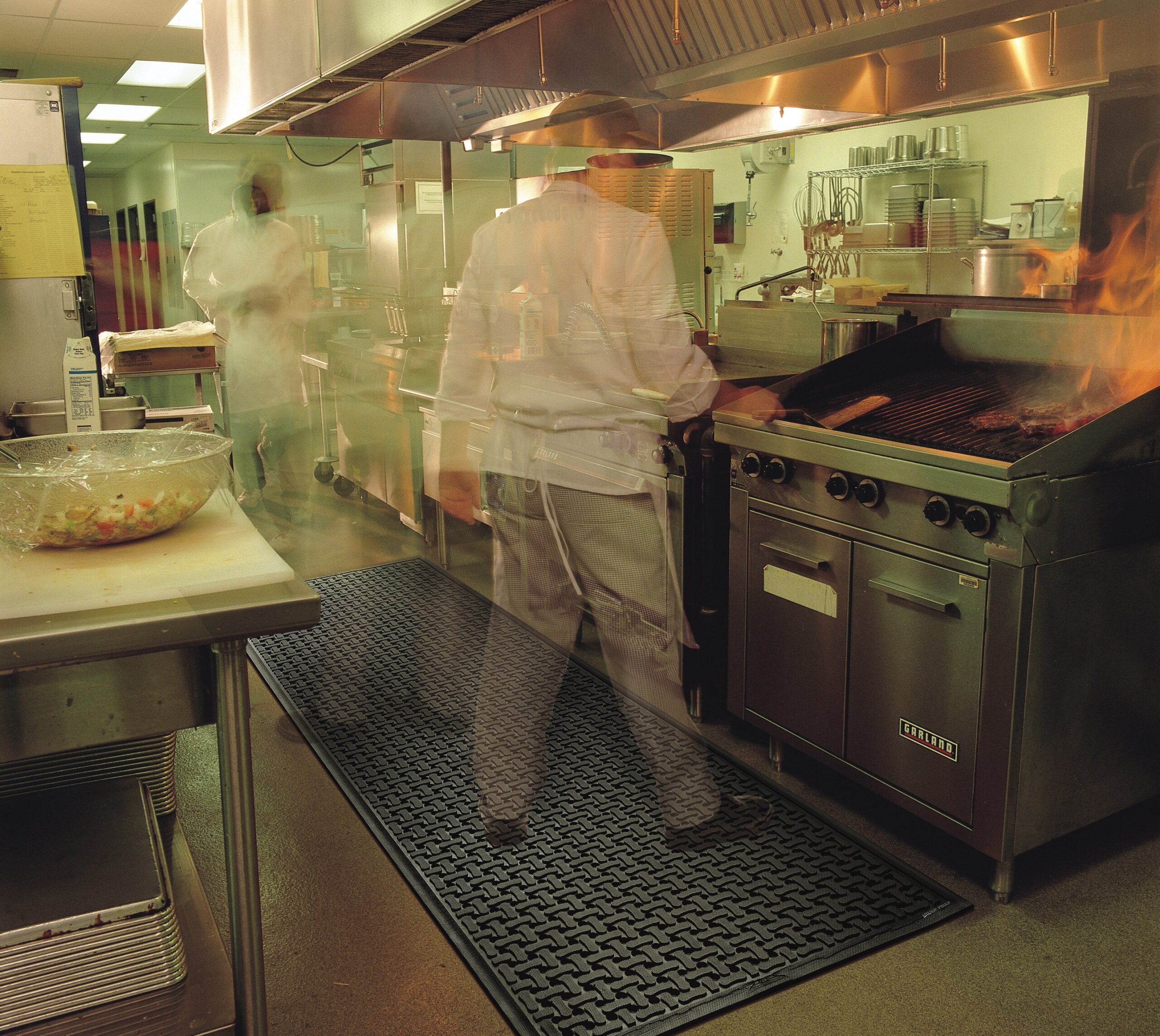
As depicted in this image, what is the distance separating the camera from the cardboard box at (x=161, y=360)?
10.6 feet

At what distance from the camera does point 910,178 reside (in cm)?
578

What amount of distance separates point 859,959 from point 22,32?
6469 millimetres

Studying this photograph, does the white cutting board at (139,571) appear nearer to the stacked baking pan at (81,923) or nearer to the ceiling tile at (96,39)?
the stacked baking pan at (81,923)

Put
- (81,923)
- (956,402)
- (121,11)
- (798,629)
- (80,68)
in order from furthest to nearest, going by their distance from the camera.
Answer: (80,68) → (121,11) → (798,629) → (956,402) → (81,923)

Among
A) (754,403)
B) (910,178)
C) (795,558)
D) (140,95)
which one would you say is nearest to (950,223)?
(910,178)

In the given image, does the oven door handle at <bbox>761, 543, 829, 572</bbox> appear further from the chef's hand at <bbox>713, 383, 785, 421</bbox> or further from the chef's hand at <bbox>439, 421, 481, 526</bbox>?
the chef's hand at <bbox>439, 421, 481, 526</bbox>

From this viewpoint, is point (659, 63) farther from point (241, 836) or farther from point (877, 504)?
point (241, 836)

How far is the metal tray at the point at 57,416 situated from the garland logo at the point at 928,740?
1844mm

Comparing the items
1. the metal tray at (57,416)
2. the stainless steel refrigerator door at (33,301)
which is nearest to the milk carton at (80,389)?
the metal tray at (57,416)

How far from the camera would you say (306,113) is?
2863 millimetres

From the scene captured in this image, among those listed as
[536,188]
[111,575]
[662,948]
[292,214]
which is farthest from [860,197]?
[111,575]

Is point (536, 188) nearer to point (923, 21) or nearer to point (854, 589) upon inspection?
point (923, 21)

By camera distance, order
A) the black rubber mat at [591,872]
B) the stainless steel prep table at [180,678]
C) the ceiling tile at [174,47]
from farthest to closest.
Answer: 1. the ceiling tile at [174,47]
2. the black rubber mat at [591,872]
3. the stainless steel prep table at [180,678]

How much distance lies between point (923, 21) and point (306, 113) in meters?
1.73
